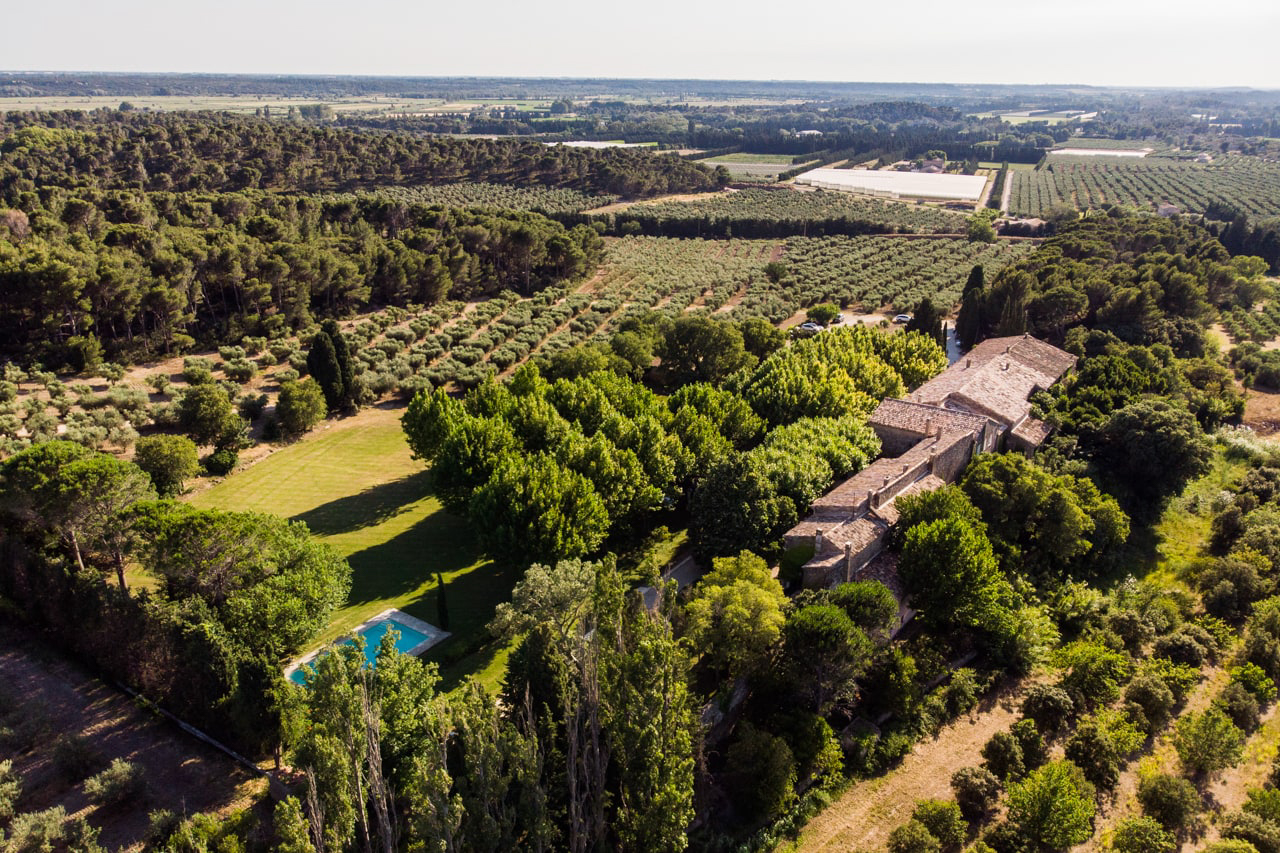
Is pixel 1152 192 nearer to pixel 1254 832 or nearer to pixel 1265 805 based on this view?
pixel 1265 805

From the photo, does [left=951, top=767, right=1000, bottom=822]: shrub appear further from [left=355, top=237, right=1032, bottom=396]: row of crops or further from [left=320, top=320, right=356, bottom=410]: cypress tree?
[left=320, top=320, right=356, bottom=410]: cypress tree

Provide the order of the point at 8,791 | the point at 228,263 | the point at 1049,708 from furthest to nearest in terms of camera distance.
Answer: the point at 228,263
the point at 1049,708
the point at 8,791

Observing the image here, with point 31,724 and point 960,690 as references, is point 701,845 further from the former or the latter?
point 31,724

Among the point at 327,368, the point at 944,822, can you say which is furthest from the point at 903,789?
the point at 327,368

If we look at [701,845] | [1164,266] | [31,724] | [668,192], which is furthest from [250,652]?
[668,192]

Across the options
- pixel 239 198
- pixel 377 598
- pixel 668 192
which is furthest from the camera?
pixel 668 192

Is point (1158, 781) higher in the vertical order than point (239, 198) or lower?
lower
